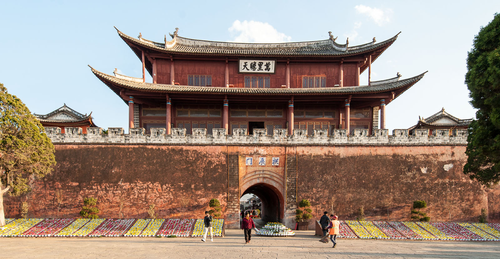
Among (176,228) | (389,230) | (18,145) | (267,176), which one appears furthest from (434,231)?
(18,145)

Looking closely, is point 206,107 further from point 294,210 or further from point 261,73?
point 294,210

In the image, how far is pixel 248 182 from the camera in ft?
47.4

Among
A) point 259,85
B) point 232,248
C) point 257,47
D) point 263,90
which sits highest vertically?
point 257,47

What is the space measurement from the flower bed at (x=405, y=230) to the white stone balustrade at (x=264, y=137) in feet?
13.0

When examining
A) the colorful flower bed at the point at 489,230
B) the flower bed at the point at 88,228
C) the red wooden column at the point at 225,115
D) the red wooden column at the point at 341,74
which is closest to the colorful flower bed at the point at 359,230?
the colorful flower bed at the point at 489,230

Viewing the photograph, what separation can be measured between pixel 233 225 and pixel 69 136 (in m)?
8.86

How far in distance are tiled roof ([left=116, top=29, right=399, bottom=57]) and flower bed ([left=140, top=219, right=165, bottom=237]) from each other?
32.8 feet

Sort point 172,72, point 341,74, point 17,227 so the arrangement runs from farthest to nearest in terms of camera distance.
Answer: point 341,74 → point 172,72 → point 17,227

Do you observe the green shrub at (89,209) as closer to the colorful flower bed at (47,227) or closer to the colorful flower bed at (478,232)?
the colorful flower bed at (47,227)

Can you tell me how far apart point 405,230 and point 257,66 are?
11805 millimetres

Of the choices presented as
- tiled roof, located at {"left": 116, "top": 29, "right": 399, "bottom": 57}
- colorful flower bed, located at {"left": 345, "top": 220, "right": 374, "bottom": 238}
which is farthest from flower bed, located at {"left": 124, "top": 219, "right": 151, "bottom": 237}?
tiled roof, located at {"left": 116, "top": 29, "right": 399, "bottom": 57}

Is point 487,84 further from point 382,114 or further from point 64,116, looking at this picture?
point 64,116

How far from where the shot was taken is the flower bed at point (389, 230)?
11305mm

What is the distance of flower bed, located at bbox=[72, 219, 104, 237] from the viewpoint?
1106 cm
